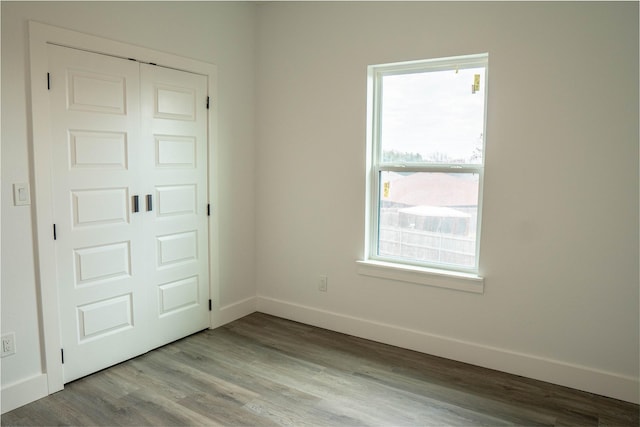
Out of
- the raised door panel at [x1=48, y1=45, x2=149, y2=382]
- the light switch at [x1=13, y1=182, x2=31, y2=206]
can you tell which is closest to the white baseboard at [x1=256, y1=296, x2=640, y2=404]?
the raised door panel at [x1=48, y1=45, x2=149, y2=382]

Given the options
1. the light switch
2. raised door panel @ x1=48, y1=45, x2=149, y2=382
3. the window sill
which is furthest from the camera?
the window sill

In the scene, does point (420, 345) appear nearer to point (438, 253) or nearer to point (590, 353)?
point (438, 253)

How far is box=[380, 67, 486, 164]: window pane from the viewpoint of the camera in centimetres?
313

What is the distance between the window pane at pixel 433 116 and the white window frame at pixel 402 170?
0.04 metres

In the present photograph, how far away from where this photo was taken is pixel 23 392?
8.38 feet

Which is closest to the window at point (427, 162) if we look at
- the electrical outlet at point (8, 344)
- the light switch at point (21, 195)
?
the light switch at point (21, 195)

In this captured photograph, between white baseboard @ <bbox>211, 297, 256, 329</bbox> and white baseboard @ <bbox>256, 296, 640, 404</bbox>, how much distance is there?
0.71ft

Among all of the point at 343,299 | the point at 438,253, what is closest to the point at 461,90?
the point at 438,253

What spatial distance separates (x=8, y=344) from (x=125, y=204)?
1053 mm

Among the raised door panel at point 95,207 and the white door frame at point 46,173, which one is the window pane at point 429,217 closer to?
the raised door panel at point 95,207

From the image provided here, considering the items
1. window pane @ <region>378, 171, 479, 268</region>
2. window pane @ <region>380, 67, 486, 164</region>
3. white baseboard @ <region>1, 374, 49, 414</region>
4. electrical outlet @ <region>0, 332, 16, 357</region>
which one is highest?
window pane @ <region>380, 67, 486, 164</region>

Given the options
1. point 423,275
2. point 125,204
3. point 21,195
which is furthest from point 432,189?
point 21,195

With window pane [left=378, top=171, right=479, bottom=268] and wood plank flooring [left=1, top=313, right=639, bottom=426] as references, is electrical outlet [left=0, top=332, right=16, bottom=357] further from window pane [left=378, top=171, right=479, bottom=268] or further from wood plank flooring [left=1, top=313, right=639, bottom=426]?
window pane [left=378, top=171, right=479, bottom=268]

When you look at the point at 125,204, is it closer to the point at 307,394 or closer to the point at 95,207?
the point at 95,207
